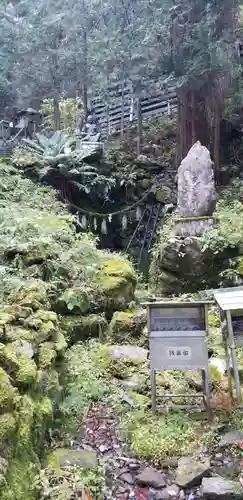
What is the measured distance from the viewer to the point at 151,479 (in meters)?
3.77

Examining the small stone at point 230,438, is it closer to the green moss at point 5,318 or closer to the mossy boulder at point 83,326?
the green moss at point 5,318

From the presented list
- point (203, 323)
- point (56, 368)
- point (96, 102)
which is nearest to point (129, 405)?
point (56, 368)

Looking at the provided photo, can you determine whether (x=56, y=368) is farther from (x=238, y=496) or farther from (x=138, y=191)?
(x=138, y=191)

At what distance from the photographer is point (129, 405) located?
5.00m

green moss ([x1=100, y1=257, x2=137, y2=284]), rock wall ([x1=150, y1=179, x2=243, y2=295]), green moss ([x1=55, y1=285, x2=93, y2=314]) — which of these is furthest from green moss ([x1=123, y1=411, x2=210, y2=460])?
rock wall ([x1=150, y1=179, x2=243, y2=295])

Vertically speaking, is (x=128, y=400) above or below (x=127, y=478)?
above

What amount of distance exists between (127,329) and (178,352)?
2.28 m

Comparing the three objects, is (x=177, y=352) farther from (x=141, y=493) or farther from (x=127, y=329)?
(x=127, y=329)

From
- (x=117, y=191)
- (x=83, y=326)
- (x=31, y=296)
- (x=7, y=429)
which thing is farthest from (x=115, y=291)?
(x=117, y=191)

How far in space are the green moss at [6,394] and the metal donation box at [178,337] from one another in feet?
6.16

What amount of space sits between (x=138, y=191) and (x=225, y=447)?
442 inches

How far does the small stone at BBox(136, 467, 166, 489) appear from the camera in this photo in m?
3.73

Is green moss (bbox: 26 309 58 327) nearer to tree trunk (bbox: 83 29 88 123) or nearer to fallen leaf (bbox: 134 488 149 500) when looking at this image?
fallen leaf (bbox: 134 488 149 500)

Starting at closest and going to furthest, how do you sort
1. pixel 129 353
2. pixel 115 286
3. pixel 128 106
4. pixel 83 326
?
Result: pixel 129 353 → pixel 83 326 → pixel 115 286 → pixel 128 106
